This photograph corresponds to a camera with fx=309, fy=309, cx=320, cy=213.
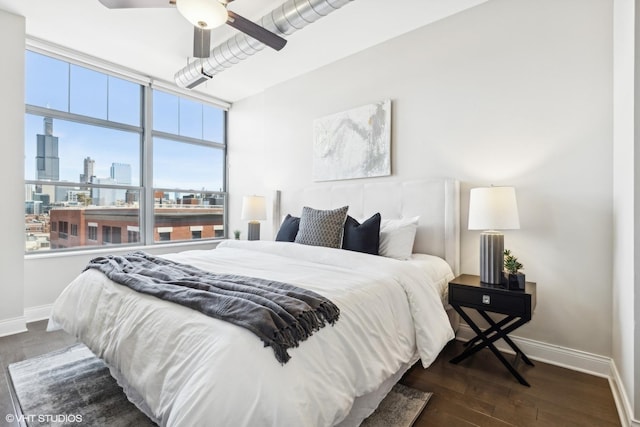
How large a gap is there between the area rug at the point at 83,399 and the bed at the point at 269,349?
0.52ft

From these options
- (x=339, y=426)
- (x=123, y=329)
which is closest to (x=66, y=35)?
(x=123, y=329)

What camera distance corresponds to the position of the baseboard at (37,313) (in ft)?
10.5

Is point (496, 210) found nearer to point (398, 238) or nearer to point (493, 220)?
point (493, 220)

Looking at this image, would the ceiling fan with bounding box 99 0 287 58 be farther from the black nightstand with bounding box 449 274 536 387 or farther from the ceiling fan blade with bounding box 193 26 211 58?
the black nightstand with bounding box 449 274 536 387

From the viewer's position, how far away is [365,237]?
264cm

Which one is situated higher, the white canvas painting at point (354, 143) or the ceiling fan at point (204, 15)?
the ceiling fan at point (204, 15)

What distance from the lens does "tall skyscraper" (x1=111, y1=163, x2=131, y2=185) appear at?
13.3ft

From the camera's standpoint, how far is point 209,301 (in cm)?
138

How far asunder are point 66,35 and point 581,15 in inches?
185

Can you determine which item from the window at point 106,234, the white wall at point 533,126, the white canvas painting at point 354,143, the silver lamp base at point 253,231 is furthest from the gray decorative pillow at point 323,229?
the window at point 106,234

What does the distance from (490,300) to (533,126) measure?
4.66ft

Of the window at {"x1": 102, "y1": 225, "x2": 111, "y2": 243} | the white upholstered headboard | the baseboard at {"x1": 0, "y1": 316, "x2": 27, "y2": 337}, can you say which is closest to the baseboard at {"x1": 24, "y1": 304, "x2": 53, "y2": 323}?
the baseboard at {"x1": 0, "y1": 316, "x2": 27, "y2": 337}

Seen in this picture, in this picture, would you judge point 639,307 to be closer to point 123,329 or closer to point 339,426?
point 339,426

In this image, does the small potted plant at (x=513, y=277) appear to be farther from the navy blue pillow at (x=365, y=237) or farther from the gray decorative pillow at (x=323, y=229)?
the gray decorative pillow at (x=323, y=229)
